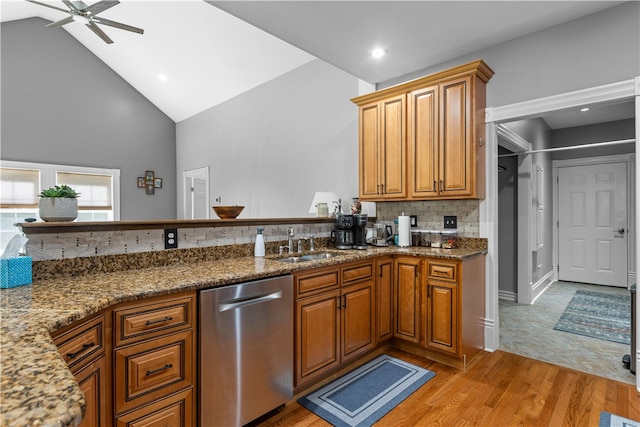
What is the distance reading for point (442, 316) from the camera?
2.71 m

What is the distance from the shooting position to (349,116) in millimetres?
4117

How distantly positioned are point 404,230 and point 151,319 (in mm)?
2437

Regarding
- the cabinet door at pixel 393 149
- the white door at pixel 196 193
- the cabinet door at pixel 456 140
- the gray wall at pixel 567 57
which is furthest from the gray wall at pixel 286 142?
the gray wall at pixel 567 57

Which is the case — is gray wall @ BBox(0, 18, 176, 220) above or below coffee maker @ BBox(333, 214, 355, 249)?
above

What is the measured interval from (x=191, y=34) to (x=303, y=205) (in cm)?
285

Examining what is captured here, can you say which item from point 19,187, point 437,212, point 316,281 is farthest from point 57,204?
point 19,187

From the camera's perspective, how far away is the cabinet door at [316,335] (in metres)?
2.18

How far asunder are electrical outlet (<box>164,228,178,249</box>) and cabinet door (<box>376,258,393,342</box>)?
62.2 inches

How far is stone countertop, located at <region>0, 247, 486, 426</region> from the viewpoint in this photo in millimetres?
590

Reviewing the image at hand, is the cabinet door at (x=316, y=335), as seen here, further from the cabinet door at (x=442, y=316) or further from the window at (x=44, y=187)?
the window at (x=44, y=187)

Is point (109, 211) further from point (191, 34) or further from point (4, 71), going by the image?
point (191, 34)

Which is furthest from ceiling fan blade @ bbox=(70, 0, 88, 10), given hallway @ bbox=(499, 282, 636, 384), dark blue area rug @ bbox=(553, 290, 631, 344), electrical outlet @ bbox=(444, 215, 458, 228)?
dark blue area rug @ bbox=(553, 290, 631, 344)

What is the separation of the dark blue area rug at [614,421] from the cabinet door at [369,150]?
91.6 inches

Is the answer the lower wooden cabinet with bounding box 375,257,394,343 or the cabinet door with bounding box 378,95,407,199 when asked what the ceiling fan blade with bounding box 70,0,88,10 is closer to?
the cabinet door with bounding box 378,95,407,199
